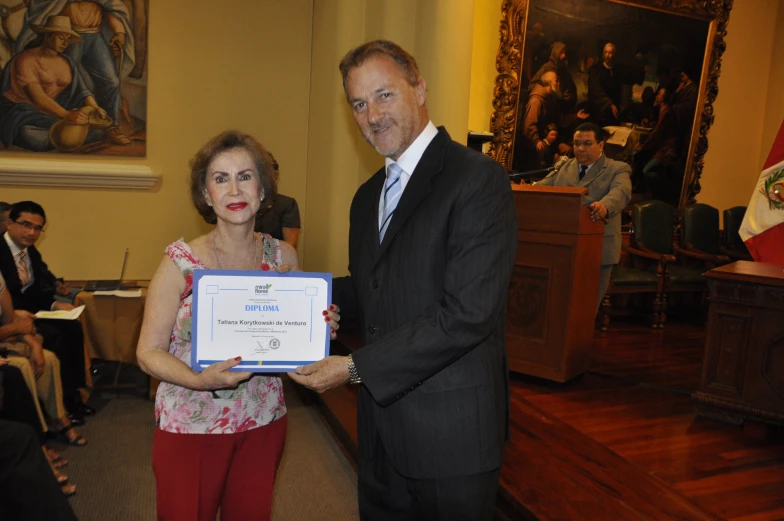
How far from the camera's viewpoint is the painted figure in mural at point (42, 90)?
19.0 ft

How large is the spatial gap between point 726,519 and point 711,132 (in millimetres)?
6864

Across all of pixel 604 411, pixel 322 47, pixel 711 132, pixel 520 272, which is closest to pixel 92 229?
pixel 322 47

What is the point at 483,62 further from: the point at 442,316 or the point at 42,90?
the point at 442,316

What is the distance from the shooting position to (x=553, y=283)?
14.6ft

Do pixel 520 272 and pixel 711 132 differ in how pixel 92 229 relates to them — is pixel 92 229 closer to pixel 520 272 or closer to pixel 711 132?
pixel 520 272

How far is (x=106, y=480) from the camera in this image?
12.3 feet

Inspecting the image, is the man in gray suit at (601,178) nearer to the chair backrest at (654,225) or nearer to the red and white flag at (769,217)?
the red and white flag at (769,217)

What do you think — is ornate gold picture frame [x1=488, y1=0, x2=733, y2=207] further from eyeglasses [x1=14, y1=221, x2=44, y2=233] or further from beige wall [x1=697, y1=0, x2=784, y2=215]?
eyeglasses [x1=14, y1=221, x2=44, y2=233]

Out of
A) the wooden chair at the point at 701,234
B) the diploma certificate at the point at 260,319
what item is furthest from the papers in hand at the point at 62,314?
the wooden chair at the point at 701,234

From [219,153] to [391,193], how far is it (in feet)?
1.67

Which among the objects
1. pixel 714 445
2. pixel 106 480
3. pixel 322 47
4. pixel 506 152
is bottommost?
pixel 106 480

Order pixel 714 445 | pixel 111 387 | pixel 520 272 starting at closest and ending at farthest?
pixel 714 445
pixel 520 272
pixel 111 387

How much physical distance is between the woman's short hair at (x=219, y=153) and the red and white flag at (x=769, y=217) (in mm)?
4904

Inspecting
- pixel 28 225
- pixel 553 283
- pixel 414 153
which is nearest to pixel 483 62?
pixel 553 283
